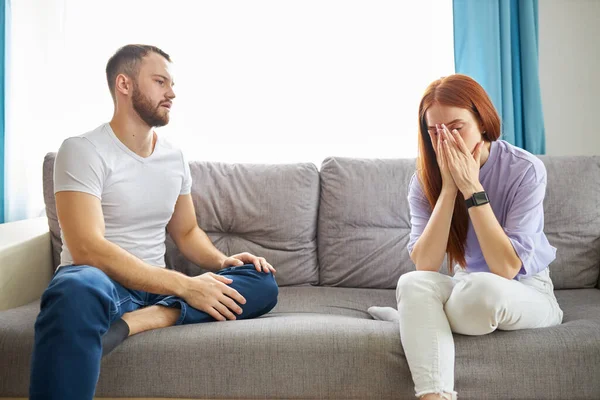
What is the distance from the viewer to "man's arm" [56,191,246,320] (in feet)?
5.93

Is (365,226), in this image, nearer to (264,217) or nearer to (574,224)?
(264,217)

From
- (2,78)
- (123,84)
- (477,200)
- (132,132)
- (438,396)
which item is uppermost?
(2,78)

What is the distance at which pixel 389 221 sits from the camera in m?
2.41

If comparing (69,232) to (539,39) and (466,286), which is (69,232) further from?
(539,39)

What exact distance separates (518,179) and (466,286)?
1.32ft

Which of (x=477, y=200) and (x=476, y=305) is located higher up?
(x=477, y=200)

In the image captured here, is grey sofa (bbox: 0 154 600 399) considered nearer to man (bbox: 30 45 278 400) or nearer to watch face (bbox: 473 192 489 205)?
man (bbox: 30 45 278 400)

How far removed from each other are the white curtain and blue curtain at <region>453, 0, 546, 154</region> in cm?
18

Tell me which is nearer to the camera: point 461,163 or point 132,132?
point 461,163

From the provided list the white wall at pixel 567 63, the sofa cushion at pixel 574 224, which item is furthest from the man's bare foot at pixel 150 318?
the white wall at pixel 567 63

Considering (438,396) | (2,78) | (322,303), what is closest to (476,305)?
(438,396)

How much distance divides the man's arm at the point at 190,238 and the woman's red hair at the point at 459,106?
2.46 feet

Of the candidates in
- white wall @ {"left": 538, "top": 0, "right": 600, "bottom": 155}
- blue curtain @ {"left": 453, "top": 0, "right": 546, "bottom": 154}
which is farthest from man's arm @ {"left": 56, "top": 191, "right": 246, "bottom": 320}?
white wall @ {"left": 538, "top": 0, "right": 600, "bottom": 155}

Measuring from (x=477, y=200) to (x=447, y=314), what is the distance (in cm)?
33
